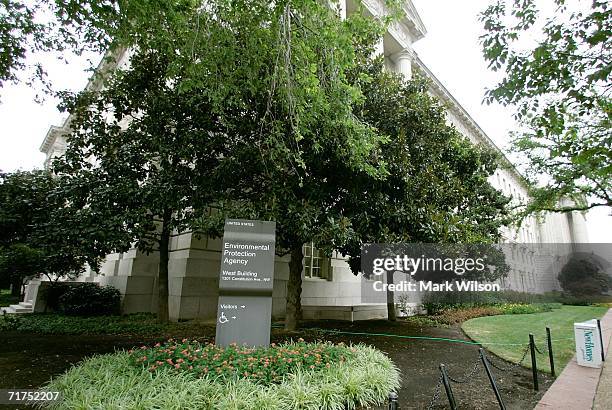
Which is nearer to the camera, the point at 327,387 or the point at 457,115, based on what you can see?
the point at 327,387

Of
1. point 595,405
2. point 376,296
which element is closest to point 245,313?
point 595,405

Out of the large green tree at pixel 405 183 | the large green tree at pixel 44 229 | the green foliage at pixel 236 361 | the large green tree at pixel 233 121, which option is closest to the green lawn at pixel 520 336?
the large green tree at pixel 405 183

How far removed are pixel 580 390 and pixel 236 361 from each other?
19.9ft

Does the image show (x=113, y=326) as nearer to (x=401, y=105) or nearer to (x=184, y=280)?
(x=184, y=280)

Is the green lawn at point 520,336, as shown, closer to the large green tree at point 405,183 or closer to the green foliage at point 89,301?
Result: the large green tree at point 405,183

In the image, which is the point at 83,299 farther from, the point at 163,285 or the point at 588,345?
the point at 588,345

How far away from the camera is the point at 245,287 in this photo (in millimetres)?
6820

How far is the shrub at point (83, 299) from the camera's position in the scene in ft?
43.0

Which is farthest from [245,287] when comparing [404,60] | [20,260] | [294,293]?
[404,60]

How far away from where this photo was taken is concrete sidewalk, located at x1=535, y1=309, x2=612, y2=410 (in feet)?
18.2

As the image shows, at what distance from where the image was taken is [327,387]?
5.14 meters

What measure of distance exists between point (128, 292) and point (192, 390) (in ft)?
35.4

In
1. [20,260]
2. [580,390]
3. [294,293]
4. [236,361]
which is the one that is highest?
[20,260]

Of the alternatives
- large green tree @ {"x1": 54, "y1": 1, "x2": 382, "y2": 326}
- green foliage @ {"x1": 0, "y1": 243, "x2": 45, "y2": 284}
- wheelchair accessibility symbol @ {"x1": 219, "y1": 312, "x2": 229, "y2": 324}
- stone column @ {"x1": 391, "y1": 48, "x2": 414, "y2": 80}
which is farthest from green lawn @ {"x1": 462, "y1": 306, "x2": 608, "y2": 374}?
stone column @ {"x1": 391, "y1": 48, "x2": 414, "y2": 80}
